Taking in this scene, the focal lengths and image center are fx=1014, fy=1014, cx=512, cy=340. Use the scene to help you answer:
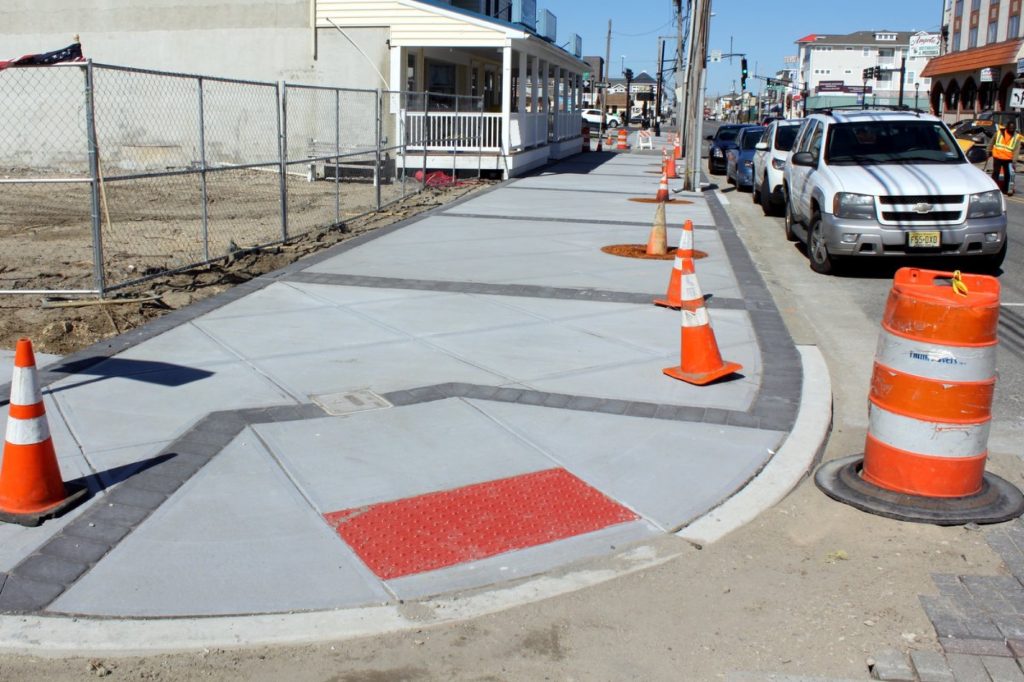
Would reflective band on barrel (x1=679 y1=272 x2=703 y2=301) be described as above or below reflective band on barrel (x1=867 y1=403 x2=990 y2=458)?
above

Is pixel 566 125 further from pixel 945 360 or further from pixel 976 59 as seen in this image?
pixel 945 360

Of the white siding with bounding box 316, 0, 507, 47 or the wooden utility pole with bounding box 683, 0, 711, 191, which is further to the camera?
the white siding with bounding box 316, 0, 507, 47

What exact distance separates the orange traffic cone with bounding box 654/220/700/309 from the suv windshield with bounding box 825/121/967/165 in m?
4.39

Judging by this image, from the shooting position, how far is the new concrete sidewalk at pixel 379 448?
4211 mm

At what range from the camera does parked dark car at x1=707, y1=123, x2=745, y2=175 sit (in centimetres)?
3077

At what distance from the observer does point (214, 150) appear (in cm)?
2583

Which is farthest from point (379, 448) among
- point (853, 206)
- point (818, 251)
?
point (818, 251)

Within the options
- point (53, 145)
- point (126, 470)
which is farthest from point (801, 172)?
point (53, 145)

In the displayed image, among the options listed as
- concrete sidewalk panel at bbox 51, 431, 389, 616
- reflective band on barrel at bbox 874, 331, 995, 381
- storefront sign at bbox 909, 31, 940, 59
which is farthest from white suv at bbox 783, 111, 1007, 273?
storefront sign at bbox 909, 31, 940, 59

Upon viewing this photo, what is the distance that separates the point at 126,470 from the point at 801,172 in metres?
10.9

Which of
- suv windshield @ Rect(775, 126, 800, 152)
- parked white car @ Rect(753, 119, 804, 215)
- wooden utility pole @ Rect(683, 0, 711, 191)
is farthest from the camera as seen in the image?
wooden utility pole @ Rect(683, 0, 711, 191)

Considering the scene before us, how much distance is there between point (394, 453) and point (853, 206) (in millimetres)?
7887

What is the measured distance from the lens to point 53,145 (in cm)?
2733

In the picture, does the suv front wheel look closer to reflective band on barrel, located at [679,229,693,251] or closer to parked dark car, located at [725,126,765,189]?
reflective band on barrel, located at [679,229,693,251]
